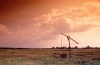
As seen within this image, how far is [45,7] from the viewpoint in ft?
50.4

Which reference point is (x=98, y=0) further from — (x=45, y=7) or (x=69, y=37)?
(x=69, y=37)

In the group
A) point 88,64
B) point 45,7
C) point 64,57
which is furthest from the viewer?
point 64,57

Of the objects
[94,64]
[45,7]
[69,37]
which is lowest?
[94,64]

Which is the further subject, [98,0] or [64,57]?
[64,57]

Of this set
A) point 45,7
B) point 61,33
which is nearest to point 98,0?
point 45,7

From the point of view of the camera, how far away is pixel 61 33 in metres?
19.3

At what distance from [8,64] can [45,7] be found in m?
5.91

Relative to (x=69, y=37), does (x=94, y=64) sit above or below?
below

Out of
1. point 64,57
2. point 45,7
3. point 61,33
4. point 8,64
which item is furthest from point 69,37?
point 8,64

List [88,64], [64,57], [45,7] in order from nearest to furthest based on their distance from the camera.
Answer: [88,64] < [45,7] < [64,57]

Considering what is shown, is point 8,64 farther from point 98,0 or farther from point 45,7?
point 98,0

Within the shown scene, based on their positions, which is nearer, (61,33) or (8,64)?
(8,64)

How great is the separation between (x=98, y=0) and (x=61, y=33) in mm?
6642

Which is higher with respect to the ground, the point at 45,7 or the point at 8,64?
the point at 45,7
